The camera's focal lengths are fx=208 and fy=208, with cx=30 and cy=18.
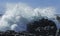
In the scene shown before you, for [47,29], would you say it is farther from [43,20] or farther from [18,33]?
[18,33]

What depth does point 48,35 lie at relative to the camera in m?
22.0

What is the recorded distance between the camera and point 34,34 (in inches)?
865

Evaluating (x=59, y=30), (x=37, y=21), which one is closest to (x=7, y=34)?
(x=37, y=21)

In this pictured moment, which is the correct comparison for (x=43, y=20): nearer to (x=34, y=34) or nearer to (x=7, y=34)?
(x=34, y=34)

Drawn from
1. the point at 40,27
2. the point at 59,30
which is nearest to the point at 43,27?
the point at 40,27

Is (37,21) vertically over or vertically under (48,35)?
over

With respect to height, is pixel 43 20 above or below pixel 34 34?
above

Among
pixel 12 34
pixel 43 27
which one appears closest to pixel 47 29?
pixel 43 27

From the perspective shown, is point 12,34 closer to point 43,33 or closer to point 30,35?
point 30,35

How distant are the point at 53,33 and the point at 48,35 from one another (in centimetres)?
72

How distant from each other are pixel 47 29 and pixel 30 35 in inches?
107

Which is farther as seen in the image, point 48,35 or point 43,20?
point 43,20

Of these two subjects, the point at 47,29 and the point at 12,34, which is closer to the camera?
the point at 12,34

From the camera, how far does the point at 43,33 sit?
73.7ft
